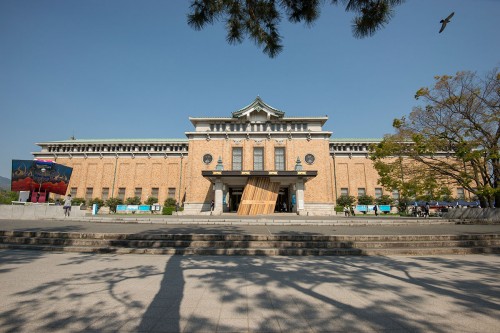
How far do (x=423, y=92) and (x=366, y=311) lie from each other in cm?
1946

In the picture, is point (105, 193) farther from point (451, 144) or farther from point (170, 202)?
point (451, 144)

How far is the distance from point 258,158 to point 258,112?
21.8 ft

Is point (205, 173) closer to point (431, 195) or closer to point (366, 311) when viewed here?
point (431, 195)

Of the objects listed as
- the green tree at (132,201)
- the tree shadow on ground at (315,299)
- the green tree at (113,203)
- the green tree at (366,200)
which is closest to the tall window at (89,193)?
the green tree at (113,203)

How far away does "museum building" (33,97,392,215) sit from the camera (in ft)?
85.7

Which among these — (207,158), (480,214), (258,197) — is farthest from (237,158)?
(480,214)

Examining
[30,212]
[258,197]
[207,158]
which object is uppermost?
[207,158]

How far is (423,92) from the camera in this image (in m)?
17.1

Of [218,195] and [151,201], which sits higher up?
[218,195]

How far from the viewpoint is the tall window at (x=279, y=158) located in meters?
31.5

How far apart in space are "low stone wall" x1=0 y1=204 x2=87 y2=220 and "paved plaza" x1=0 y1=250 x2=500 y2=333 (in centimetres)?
1500

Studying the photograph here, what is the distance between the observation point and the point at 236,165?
3159 centimetres

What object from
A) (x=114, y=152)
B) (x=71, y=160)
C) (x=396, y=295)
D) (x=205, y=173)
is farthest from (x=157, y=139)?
(x=396, y=295)

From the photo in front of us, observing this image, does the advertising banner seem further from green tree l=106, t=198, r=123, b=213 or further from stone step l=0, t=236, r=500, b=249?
stone step l=0, t=236, r=500, b=249
